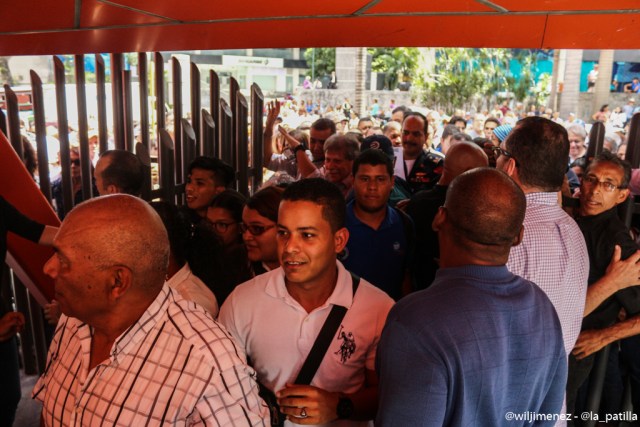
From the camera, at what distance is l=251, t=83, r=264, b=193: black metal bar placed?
6023 millimetres

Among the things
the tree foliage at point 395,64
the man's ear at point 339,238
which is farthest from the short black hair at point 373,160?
the tree foliage at point 395,64

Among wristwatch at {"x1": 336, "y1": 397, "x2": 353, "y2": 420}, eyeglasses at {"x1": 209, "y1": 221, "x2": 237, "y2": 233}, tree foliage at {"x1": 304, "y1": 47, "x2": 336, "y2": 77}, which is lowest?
wristwatch at {"x1": 336, "y1": 397, "x2": 353, "y2": 420}

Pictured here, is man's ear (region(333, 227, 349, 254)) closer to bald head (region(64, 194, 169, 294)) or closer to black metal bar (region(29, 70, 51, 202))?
bald head (region(64, 194, 169, 294))

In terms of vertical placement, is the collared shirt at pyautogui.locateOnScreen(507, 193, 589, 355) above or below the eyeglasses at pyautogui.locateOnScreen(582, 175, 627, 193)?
below

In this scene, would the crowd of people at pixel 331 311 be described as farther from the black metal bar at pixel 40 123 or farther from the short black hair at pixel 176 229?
the black metal bar at pixel 40 123

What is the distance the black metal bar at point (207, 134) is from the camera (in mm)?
5242

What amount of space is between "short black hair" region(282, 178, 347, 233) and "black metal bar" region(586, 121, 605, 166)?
2717 millimetres

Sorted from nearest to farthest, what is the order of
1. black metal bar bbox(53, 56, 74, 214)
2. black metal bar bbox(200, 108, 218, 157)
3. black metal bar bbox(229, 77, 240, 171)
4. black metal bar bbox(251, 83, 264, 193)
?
black metal bar bbox(53, 56, 74, 214) → black metal bar bbox(200, 108, 218, 157) → black metal bar bbox(229, 77, 240, 171) → black metal bar bbox(251, 83, 264, 193)

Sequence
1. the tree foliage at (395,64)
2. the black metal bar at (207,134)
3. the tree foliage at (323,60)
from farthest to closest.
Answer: the tree foliage at (323,60) < the tree foliage at (395,64) < the black metal bar at (207,134)

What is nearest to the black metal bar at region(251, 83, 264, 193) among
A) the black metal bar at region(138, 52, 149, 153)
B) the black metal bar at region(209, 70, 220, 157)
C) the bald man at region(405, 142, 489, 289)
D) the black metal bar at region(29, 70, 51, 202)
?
the black metal bar at region(209, 70, 220, 157)

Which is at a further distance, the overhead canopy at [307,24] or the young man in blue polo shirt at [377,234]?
the young man in blue polo shirt at [377,234]

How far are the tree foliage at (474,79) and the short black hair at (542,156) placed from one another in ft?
85.2

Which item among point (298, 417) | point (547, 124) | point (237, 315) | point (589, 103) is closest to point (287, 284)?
point (237, 315)

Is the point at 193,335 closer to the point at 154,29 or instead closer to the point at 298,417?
the point at 298,417
